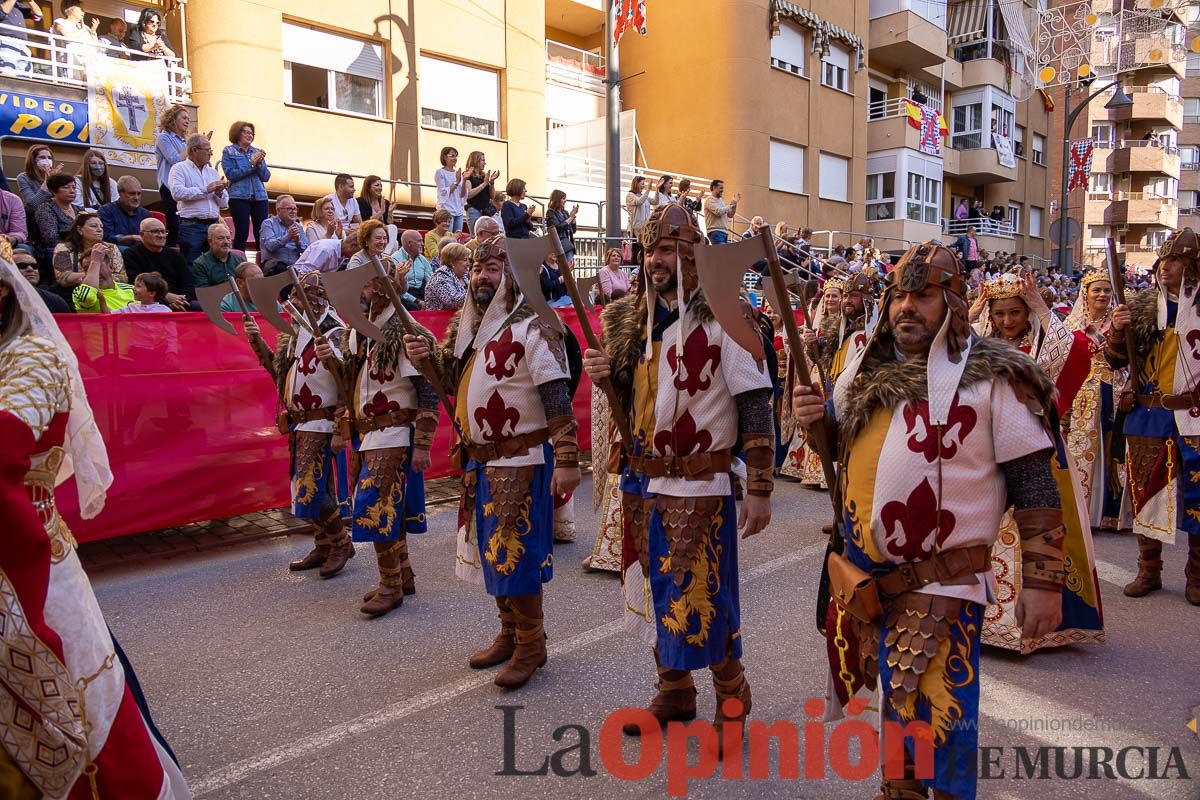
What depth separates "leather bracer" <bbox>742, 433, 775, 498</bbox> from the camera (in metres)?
3.24

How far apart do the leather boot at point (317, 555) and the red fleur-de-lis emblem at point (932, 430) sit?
14.5 feet

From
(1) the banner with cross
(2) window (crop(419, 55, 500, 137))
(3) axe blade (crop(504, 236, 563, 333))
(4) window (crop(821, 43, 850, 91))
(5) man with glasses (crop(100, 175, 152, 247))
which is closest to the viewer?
(3) axe blade (crop(504, 236, 563, 333))

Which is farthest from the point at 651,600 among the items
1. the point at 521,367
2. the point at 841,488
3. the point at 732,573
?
the point at 521,367

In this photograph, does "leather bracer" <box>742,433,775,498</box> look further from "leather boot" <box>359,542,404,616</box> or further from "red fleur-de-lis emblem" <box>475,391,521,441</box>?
"leather boot" <box>359,542,404,616</box>

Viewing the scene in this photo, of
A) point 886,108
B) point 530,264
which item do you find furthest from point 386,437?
point 886,108

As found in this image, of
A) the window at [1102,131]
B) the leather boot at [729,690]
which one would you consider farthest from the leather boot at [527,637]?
the window at [1102,131]

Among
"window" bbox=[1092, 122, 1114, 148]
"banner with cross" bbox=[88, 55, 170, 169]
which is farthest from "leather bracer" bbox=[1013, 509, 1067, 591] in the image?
"window" bbox=[1092, 122, 1114, 148]

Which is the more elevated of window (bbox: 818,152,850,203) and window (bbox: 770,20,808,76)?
window (bbox: 770,20,808,76)

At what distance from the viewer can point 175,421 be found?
618 cm

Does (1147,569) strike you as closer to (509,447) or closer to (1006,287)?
(1006,287)

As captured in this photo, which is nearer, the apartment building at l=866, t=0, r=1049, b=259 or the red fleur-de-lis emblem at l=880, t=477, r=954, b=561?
the red fleur-de-lis emblem at l=880, t=477, r=954, b=561

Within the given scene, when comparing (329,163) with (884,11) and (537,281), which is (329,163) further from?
(884,11)

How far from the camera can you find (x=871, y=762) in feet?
10.7

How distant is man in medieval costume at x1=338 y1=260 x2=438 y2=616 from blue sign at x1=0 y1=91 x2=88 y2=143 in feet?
25.8
